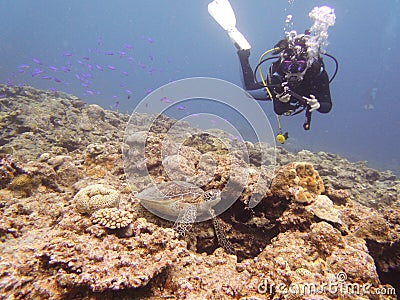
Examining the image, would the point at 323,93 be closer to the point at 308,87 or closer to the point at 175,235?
the point at 308,87

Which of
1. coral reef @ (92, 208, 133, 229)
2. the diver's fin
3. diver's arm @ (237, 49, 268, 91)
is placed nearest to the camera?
coral reef @ (92, 208, 133, 229)

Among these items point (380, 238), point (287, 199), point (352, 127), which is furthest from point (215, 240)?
point (352, 127)

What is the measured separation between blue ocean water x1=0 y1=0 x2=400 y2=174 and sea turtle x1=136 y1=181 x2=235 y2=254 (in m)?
63.7

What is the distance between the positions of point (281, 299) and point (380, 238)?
95.7 inches

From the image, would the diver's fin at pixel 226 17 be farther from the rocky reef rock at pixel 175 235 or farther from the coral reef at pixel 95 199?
the coral reef at pixel 95 199

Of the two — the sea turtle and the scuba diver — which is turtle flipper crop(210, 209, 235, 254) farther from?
the scuba diver

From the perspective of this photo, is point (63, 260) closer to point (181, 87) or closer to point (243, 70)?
point (181, 87)

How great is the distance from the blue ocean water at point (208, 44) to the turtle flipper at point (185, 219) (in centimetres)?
6411

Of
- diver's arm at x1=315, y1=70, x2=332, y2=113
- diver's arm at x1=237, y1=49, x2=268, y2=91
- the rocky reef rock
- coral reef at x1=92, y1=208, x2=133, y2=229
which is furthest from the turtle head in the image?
diver's arm at x1=237, y1=49, x2=268, y2=91

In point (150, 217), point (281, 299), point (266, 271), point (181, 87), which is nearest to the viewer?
point (281, 299)

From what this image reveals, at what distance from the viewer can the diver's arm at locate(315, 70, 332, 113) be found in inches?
214

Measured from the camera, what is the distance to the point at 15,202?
11.9 ft

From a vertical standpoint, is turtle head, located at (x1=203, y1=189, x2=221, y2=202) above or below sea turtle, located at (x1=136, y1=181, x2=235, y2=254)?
above

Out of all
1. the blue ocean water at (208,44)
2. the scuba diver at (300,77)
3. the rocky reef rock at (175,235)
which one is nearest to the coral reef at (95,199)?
the rocky reef rock at (175,235)
